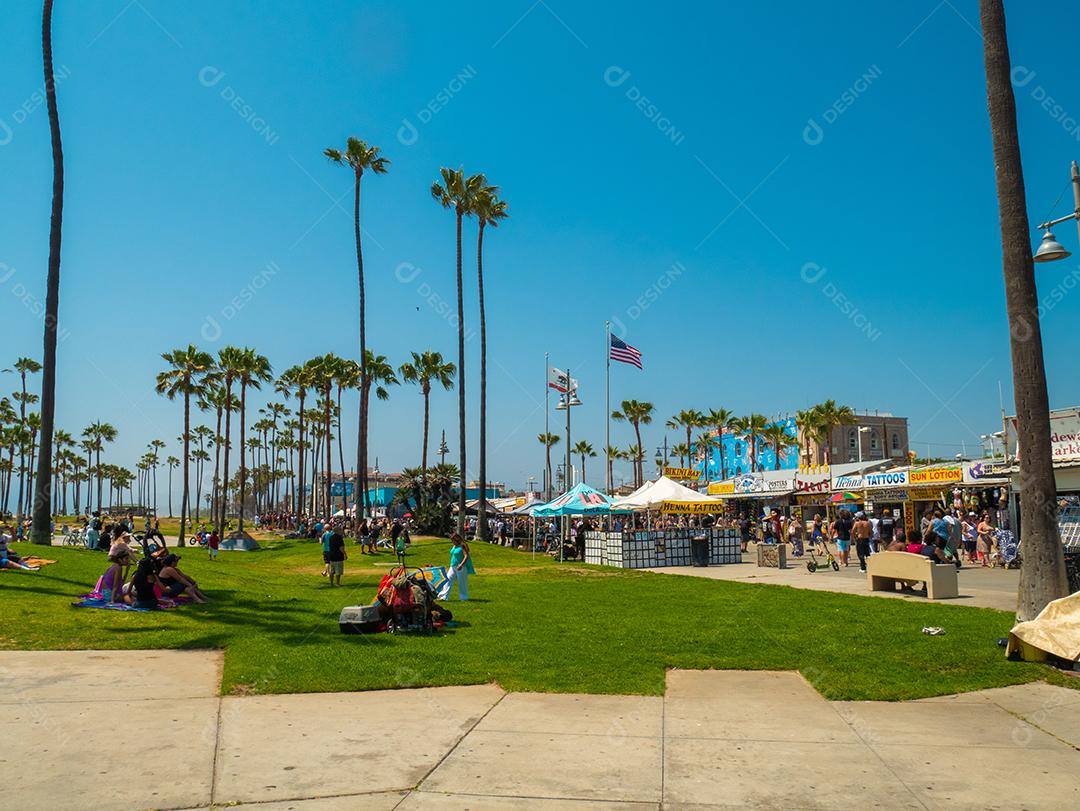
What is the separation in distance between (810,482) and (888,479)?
8.71 meters

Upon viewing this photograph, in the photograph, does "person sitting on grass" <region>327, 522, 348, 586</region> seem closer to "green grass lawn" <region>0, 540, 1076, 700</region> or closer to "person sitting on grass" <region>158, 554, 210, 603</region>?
"green grass lawn" <region>0, 540, 1076, 700</region>

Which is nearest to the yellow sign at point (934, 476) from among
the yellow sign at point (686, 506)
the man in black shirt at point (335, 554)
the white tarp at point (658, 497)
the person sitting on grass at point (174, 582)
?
the white tarp at point (658, 497)

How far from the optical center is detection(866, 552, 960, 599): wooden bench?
1605 centimetres

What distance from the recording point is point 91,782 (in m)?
5.38

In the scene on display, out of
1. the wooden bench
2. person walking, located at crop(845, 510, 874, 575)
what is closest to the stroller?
the wooden bench

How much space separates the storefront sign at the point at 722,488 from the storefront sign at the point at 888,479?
1622 cm

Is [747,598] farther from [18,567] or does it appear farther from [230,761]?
[18,567]

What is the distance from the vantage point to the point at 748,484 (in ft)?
174

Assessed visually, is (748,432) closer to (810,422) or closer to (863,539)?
(810,422)

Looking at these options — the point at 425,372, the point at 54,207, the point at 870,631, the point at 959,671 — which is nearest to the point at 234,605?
the point at 870,631

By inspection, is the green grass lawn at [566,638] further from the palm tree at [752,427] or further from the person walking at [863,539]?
the palm tree at [752,427]

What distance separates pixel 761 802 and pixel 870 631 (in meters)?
7.56

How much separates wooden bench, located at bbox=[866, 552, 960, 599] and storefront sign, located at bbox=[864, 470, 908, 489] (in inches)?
782

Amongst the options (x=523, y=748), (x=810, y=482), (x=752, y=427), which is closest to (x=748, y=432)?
(x=752, y=427)
